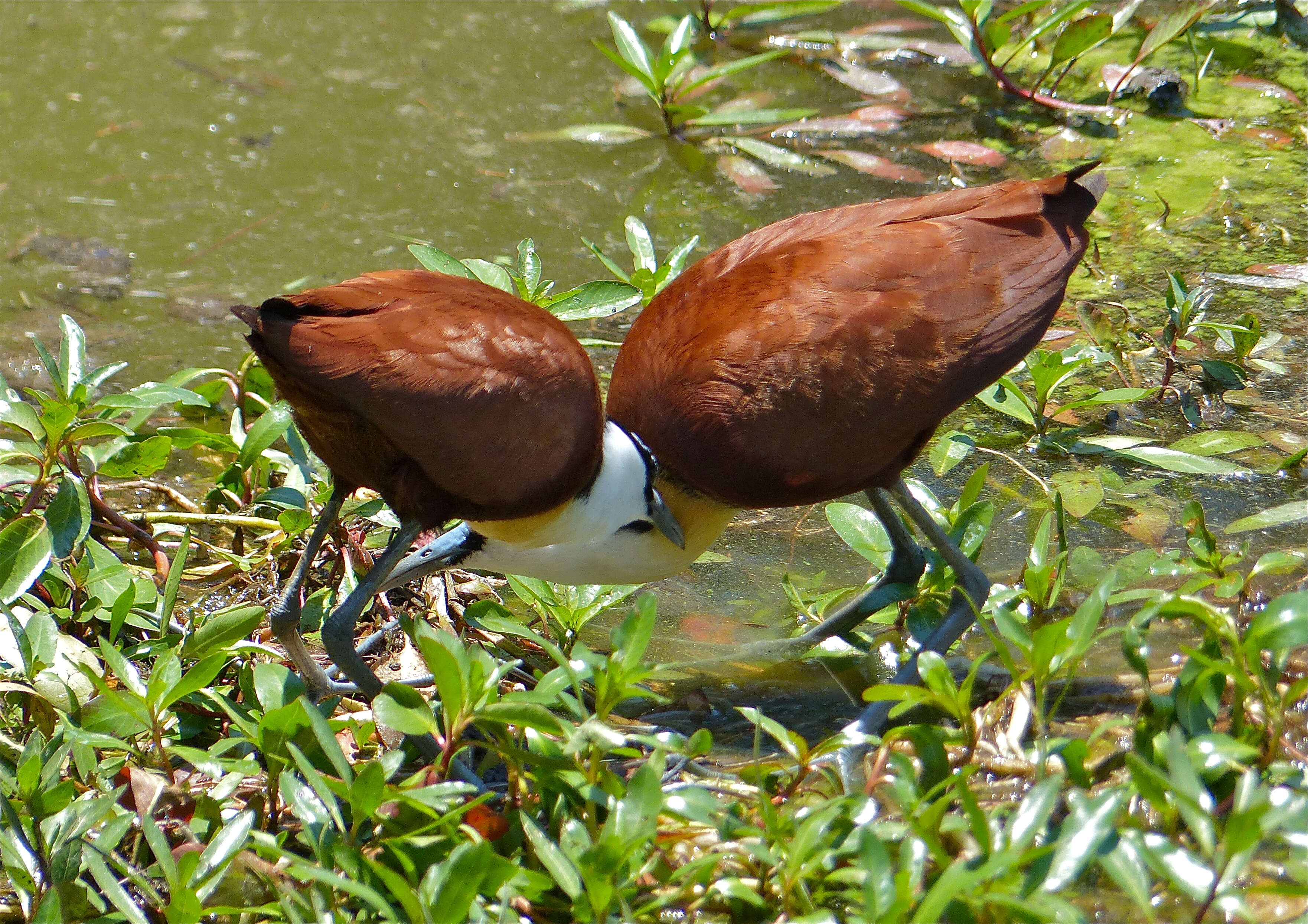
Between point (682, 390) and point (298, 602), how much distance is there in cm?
92

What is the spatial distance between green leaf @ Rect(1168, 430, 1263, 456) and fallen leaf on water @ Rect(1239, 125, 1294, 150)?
1.86 metres

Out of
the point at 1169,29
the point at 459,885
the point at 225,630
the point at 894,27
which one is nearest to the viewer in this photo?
the point at 459,885

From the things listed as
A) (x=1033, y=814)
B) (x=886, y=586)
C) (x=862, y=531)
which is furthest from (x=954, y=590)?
(x=1033, y=814)

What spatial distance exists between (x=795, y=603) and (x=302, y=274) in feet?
7.41

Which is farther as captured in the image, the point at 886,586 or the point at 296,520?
the point at 296,520

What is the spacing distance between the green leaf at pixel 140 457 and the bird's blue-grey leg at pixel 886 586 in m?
1.65

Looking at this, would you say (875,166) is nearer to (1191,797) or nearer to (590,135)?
(590,135)

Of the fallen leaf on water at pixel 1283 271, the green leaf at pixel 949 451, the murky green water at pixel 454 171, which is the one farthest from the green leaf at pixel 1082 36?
the green leaf at pixel 949 451

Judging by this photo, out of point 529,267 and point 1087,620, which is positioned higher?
point 1087,620

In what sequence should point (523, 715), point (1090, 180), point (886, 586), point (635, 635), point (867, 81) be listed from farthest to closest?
point (867, 81) → point (1090, 180) → point (886, 586) → point (635, 635) → point (523, 715)

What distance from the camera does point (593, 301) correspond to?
338 cm

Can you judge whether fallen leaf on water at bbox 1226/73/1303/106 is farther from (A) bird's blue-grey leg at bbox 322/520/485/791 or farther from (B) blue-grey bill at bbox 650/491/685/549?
(A) bird's blue-grey leg at bbox 322/520/485/791

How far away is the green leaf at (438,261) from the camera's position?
3402mm

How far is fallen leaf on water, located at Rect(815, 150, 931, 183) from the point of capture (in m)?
4.62
